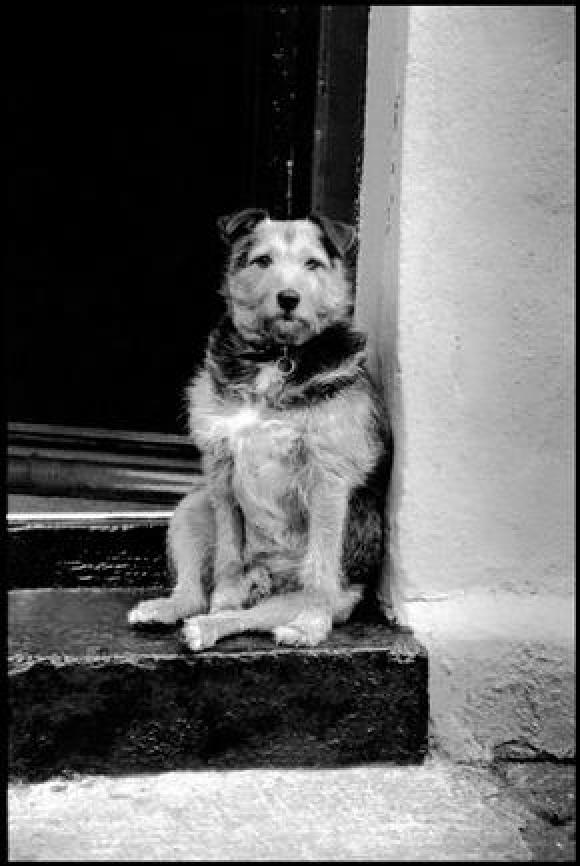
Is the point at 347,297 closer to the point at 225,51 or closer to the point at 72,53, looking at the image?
the point at 225,51

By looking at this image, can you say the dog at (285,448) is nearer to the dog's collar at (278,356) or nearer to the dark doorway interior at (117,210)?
the dog's collar at (278,356)

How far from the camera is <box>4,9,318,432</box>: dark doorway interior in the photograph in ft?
17.5

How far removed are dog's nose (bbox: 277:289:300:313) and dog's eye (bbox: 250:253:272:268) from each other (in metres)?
0.19

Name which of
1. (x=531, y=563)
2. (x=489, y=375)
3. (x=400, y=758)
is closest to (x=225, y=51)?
(x=489, y=375)

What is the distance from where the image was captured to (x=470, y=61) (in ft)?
9.64

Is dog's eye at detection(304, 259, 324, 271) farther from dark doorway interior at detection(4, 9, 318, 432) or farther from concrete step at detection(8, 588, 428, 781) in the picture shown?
dark doorway interior at detection(4, 9, 318, 432)

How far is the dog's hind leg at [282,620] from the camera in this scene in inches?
114

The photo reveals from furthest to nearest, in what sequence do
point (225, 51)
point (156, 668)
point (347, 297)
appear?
point (225, 51) < point (347, 297) < point (156, 668)

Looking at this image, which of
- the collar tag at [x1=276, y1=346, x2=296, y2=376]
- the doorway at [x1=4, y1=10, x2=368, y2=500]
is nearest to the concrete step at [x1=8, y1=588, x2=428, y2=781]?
the collar tag at [x1=276, y1=346, x2=296, y2=376]

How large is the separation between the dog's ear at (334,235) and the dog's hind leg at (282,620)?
983mm

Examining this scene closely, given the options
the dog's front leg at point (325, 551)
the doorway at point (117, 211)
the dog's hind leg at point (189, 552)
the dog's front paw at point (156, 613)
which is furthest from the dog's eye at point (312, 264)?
the doorway at point (117, 211)

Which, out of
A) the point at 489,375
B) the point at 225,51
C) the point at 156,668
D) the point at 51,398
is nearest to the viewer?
the point at 156,668

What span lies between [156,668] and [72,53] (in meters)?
3.62

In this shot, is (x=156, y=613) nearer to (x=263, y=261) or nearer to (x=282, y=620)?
(x=282, y=620)
